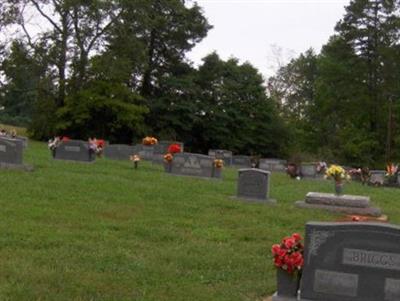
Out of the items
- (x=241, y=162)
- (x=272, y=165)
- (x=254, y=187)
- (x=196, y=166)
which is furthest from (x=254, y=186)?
(x=241, y=162)

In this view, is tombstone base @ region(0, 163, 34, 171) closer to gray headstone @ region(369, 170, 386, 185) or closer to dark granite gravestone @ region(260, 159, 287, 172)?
gray headstone @ region(369, 170, 386, 185)

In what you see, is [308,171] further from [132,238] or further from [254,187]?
[132,238]

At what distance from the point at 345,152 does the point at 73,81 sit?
2147cm

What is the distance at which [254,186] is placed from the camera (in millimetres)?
16578

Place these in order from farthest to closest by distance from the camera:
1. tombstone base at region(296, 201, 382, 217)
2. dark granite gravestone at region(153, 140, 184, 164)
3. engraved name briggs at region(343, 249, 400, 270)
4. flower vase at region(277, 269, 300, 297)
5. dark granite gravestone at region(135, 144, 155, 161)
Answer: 1. dark granite gravestone at region(135, 144, 155, 161)
2. dark granite gravestone at region(153, 140, 184, 164)
3. tombstone base at region(296, 201, 382, 217)
4. flower vase at region(277, 269, 300, 297)
5. engraved name briggs at region(343, 249, 400, 270)

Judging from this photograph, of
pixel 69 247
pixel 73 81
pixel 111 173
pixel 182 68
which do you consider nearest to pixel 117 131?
pixel 73 81

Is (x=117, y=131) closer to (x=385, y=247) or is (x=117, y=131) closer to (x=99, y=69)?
(x=99, y=69)

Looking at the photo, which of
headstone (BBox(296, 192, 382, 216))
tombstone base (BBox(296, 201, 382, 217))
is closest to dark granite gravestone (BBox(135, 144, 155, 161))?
headstone (BBox(296, 192, 382, 216))

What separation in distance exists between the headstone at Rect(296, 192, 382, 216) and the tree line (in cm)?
2722

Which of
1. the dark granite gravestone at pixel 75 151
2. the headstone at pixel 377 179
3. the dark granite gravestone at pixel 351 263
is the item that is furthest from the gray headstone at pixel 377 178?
the dark granite gravestone at pixel 351 263

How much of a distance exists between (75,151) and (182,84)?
26.0 metres

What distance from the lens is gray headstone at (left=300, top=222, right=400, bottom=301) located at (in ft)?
21.7

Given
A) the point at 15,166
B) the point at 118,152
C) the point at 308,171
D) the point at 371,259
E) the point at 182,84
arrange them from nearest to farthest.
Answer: the point at 371,259
the point at 15,166
the point at 118,152
the point at 308,171
the point at 182,84

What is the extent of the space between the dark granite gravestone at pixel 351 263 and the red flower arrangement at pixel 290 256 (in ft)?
0.27
